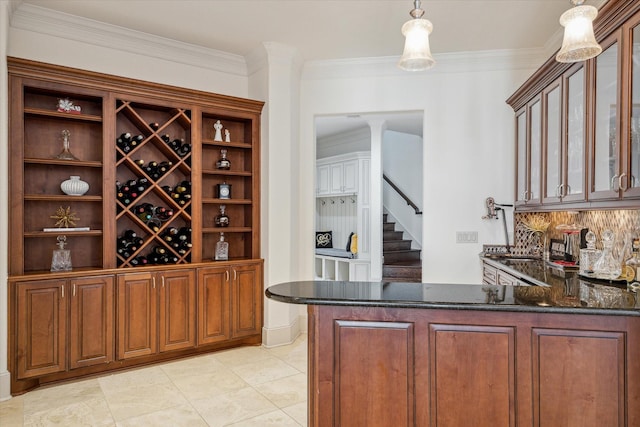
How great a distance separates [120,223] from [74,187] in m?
0.53

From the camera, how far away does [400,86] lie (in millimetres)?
4309

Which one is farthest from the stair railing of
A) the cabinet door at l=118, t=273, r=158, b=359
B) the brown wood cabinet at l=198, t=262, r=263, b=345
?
the cabinet door at l=118, t=273, r=158, b=359

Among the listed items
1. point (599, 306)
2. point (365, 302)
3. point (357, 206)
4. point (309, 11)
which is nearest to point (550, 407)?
point (599, 306)

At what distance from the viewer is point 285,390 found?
10.2 feet

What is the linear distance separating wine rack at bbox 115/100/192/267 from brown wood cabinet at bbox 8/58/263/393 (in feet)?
0.04

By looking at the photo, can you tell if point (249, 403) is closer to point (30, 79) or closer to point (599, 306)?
point (599, 306)

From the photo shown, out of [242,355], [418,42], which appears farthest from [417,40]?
[242,355]

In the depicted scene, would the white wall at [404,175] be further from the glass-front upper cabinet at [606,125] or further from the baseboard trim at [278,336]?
the glass-front upper cabinet at [606,125]

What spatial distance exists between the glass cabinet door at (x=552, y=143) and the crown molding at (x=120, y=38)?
296 centimetres

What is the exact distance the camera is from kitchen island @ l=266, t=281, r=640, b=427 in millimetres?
1640

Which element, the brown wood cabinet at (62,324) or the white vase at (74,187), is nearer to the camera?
the brown wood cabinet at (62,324)

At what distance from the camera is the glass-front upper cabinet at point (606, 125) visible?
7.28ft

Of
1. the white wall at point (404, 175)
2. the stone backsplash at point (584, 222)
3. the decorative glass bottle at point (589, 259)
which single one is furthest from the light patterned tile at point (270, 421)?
the white wall at point (404, 175)

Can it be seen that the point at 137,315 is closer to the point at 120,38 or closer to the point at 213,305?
the point at 213,305
